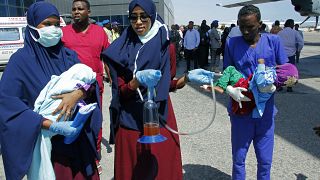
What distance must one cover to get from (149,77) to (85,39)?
83.2 inches

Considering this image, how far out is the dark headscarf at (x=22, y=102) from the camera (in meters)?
2.12

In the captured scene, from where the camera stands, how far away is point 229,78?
2.88 metres

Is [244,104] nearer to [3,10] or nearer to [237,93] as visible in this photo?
[237,93]

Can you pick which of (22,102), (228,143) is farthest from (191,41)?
(22,102)

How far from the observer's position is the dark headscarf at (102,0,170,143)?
8.03 feet

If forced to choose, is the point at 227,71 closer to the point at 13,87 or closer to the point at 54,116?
the point at 54,116

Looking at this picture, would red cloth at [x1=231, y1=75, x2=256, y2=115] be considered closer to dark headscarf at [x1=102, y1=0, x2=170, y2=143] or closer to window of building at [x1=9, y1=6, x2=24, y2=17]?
dark headscarf at [x1=102, y1=0, x2=170, y2=143]

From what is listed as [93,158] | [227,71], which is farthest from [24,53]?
[227,71]

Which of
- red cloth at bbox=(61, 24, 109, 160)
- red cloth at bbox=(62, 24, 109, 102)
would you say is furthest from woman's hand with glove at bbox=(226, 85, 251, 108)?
red cloth at bbox=(62, 24, 109, 102)

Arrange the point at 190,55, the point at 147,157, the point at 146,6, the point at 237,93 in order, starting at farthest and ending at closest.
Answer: the point at 190,55
the point at 237,93
the point at 147,157
the point at 146,6

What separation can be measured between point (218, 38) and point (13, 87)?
10790 millimetres

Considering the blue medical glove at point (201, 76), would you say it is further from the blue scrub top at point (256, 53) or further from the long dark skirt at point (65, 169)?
the long dark skirt at point (65, 169)

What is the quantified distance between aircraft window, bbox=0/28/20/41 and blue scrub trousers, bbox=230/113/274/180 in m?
13.5

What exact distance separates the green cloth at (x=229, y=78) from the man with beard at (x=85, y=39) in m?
1.60
